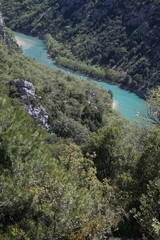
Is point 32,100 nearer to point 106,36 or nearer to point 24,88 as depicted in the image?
point 24,88

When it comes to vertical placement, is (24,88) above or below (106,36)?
below

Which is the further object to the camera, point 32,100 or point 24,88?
point 24,88

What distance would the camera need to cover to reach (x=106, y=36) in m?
132

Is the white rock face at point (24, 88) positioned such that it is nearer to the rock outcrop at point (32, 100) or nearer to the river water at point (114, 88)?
the rock outcrop at point (32, 100)

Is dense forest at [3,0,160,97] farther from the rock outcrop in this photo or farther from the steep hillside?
the steep hillside

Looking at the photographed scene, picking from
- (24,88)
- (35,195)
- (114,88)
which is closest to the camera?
(35,195)

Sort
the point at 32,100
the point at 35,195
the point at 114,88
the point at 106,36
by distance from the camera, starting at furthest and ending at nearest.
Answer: the point at 106,36 < the point at 114,88 < the point at 32,100 < the point at 35,195

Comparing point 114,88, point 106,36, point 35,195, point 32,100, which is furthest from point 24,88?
point 106,36

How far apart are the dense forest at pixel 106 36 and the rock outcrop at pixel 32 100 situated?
59.4 meters

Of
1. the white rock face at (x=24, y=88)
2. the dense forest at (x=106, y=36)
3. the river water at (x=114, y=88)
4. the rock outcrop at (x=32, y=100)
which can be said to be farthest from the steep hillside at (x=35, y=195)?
the dense forest at (x=106, y=36)

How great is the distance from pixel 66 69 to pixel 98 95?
44.0 meters

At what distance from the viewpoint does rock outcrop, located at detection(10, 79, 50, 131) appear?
37.8 metres

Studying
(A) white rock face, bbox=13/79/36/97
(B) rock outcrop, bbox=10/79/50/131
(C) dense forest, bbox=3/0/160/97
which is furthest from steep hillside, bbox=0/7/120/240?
(C) dense forest, bbox=3/0/160/97

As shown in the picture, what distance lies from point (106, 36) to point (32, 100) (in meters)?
102
